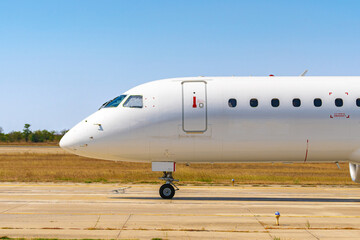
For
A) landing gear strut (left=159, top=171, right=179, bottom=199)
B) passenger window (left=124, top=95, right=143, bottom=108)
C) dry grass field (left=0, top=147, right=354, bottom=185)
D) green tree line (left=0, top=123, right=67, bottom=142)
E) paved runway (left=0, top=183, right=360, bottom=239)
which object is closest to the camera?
paved runway (left=0, top=183, right=360, bottom=239)

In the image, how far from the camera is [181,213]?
14391mm

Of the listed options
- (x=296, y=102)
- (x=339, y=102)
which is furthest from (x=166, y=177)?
(x=339, y=102)

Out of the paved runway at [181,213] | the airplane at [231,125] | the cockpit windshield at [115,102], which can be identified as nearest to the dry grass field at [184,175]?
the paved runway at [181,213]

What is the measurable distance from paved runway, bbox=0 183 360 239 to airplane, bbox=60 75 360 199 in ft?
6.46

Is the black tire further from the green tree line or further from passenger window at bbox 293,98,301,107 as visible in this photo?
the green tree line

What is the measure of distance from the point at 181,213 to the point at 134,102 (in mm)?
5417

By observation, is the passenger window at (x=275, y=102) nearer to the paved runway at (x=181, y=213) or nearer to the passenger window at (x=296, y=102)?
the passenger window at (x=296, y=102)

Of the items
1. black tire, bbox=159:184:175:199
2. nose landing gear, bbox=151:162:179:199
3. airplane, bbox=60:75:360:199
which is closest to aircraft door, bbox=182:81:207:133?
airplane, bbox=60:75:360:199

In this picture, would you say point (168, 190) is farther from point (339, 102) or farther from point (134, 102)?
point (339, 102)

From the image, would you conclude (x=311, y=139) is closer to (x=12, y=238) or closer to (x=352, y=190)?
(x=352, y=190)

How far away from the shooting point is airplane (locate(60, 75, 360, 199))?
17250 millimetres

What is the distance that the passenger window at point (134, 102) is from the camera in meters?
17.6

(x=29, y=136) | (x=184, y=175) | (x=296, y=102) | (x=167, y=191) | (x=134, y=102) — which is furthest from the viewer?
(x=29, y=136)

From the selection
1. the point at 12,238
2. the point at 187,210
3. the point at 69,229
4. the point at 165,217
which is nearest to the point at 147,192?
the point at 187,210
